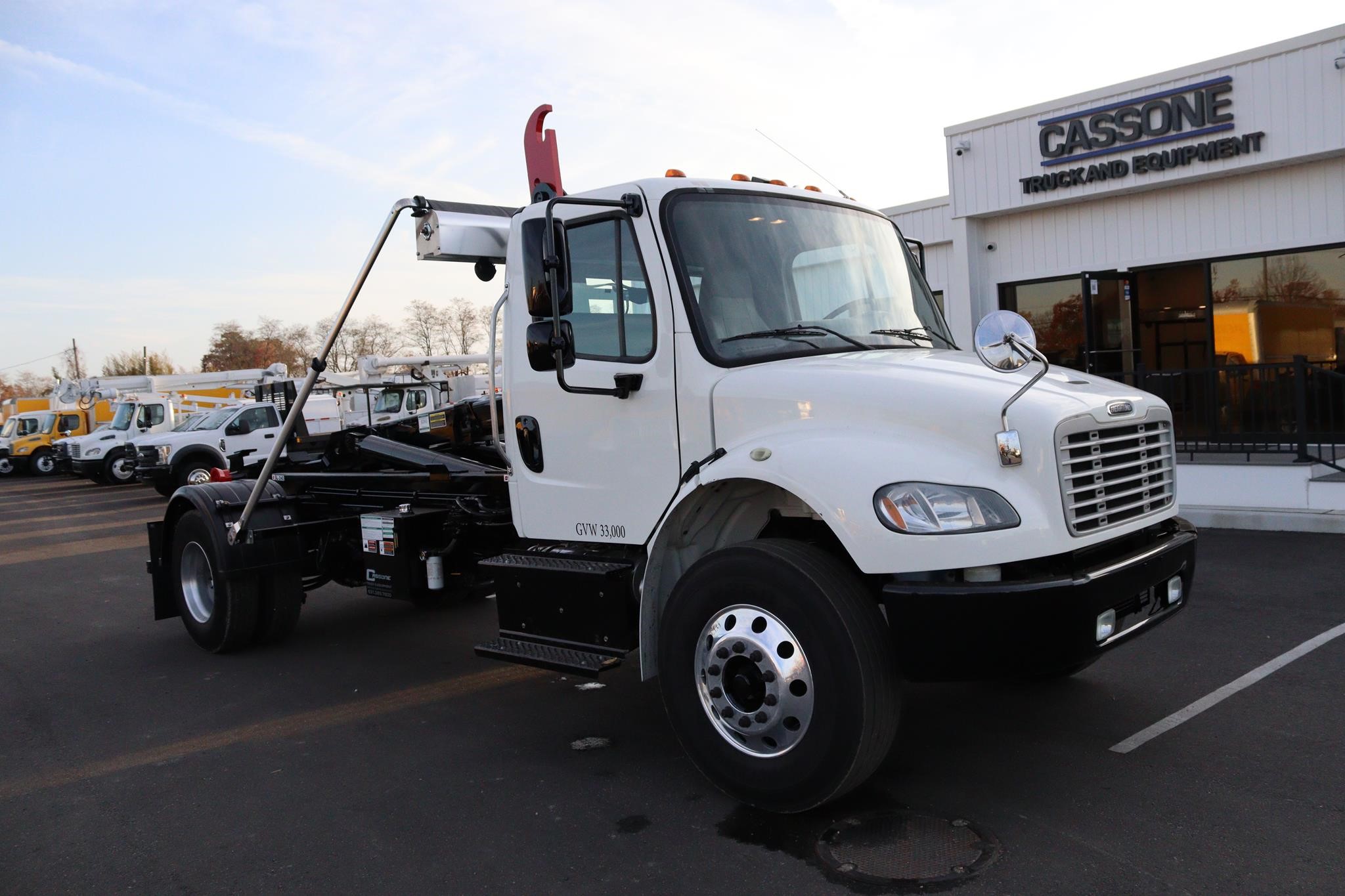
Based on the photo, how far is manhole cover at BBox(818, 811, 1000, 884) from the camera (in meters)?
3.43

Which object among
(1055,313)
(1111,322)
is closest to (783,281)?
(1111,322)

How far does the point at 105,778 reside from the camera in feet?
15.8

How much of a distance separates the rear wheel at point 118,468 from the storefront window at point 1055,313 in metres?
22.8

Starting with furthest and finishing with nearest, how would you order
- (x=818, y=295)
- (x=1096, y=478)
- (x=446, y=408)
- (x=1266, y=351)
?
1. (x=1266, y=351)
2. (x=446, y=408)
3. (x=818, y=295)
4. (x=1096, y=478)

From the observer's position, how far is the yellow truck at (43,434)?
35.8 m

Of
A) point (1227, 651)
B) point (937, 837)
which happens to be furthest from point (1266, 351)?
point (937, 837)

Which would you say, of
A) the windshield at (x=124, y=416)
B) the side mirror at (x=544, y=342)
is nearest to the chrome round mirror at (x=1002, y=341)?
the side mirror at (x=544, y=342)

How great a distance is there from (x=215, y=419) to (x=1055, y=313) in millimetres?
17522

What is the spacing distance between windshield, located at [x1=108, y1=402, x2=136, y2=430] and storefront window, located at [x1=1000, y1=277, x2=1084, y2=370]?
23.4 m

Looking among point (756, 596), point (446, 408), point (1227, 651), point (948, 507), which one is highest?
point (446, 408)

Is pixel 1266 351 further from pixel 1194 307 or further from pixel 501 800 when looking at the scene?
pixel 501 800

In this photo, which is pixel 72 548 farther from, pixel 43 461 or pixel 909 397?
pixel 43 461

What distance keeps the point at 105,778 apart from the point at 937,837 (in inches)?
150

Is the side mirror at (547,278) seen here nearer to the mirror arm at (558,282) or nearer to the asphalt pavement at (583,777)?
the mirror arm at (558,282)
